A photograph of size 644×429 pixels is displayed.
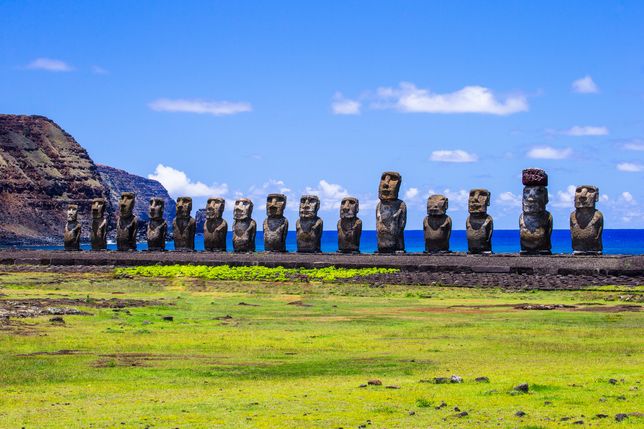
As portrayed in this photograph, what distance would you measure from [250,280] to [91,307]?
11125 millimetres

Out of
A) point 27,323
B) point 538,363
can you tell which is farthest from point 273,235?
point 538,363

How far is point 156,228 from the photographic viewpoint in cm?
4581

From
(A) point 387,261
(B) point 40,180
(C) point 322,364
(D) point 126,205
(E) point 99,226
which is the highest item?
(B) point 40,180

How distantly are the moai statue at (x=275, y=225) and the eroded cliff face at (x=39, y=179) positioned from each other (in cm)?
11759

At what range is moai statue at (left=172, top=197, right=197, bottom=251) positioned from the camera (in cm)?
4453

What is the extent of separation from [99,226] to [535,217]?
66.0ft

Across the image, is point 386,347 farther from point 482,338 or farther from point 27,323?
point 27,323

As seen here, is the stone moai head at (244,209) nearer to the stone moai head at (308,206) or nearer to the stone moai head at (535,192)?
the stone moai head at (308,206)

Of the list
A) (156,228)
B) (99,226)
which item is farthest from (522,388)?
(99,226)

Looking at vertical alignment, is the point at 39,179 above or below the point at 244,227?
above

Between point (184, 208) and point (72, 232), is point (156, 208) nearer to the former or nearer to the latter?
point (184, 208)

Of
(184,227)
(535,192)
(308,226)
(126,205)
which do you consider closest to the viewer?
(535,192)

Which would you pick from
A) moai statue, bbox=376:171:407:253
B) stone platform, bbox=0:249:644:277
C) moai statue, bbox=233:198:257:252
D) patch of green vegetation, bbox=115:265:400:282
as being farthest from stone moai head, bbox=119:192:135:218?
moai statue, bbox=376:171:407:253

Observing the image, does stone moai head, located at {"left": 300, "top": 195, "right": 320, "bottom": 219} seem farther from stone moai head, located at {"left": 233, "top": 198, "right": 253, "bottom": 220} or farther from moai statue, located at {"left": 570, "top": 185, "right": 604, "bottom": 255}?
moai statue, located at {"left": 570, "top": 185, "right": 604, "bottom": 255}
